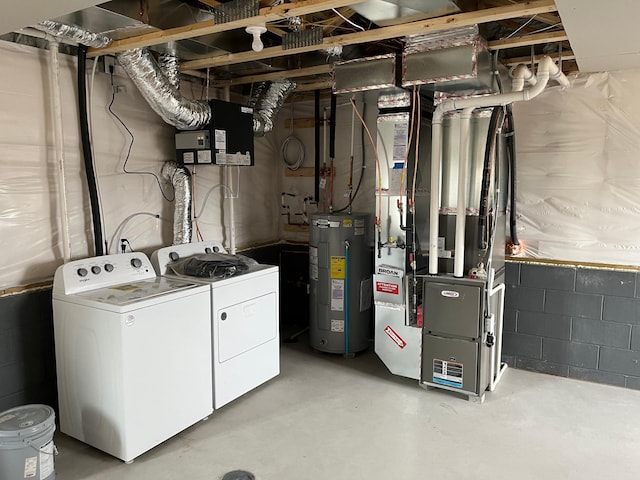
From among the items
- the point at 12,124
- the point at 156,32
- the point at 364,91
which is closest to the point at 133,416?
the point at 12,124

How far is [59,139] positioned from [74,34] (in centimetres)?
63

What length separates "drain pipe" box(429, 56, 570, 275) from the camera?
2.85 metres

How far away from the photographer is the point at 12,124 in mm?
2760

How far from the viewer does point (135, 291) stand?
9.23 feet

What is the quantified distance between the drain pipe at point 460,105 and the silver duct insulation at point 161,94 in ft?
5.35

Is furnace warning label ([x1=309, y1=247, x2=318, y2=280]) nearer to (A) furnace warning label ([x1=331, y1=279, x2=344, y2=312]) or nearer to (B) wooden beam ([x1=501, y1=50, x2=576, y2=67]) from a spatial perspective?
(A) furnace warning label ([x1=331, y1=279, x2=344, y2=312])

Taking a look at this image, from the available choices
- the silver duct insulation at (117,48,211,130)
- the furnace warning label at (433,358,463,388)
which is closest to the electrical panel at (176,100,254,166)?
the silver duct insulation at (117,48,211,130)

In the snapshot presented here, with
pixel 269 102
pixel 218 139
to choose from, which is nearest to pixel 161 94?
pixel 218 139

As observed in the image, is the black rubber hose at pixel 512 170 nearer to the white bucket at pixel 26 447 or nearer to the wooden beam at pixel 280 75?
the wooden beam at pixel 280 75

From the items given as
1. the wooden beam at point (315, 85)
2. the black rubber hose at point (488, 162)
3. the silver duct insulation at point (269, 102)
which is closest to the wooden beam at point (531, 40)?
the black rubber hose at point (488, 162)

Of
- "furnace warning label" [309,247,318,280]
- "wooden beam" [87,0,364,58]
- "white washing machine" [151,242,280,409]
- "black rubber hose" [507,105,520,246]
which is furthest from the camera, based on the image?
"furnace warning label" [309,247,318,280]

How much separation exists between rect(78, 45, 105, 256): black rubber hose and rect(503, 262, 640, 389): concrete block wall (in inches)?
119

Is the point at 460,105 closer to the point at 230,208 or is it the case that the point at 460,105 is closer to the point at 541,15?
the point at 541,15

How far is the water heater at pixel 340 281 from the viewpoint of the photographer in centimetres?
398
